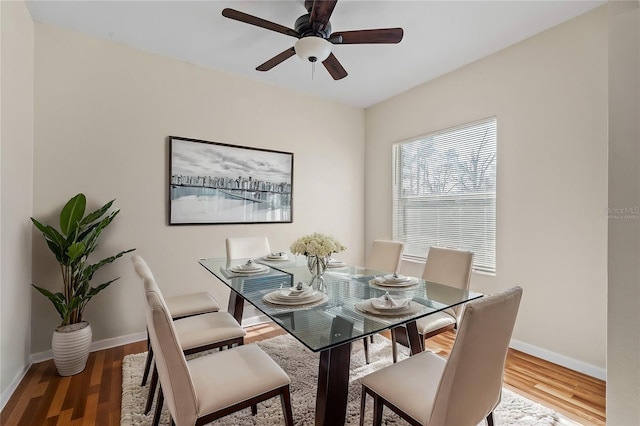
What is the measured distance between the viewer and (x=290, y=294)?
165cm

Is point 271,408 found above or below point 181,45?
below

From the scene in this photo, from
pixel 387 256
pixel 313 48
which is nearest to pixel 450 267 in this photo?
pixel 387 256

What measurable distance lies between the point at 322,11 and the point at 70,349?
2.99 m

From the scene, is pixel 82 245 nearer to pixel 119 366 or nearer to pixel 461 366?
pixel 119 366

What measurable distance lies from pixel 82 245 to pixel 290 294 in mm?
1755

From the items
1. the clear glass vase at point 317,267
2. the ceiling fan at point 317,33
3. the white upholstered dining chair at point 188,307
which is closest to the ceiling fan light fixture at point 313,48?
the ceiling fan at point 317,33

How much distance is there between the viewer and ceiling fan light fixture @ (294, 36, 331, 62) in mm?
1991

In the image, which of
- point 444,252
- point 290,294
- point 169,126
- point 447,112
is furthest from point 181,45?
point 444,252

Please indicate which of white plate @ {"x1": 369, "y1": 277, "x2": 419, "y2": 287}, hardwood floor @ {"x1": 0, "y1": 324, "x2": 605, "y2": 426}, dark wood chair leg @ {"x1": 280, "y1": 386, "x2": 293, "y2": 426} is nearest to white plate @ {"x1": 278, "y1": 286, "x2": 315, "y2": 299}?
dark wood chair leg @ {"x1": 280, "y1": 386, "x2": 293, "y2": 426}

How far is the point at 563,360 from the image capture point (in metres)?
2.44

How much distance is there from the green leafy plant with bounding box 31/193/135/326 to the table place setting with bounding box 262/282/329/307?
5.47 ft

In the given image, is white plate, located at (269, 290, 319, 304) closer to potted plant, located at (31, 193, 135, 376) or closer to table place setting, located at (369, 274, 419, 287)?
table place setting, located at (369, 274, 419, 287)

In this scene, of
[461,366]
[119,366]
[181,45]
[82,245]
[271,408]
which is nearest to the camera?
[461,366]

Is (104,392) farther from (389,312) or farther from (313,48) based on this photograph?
(313,48)
